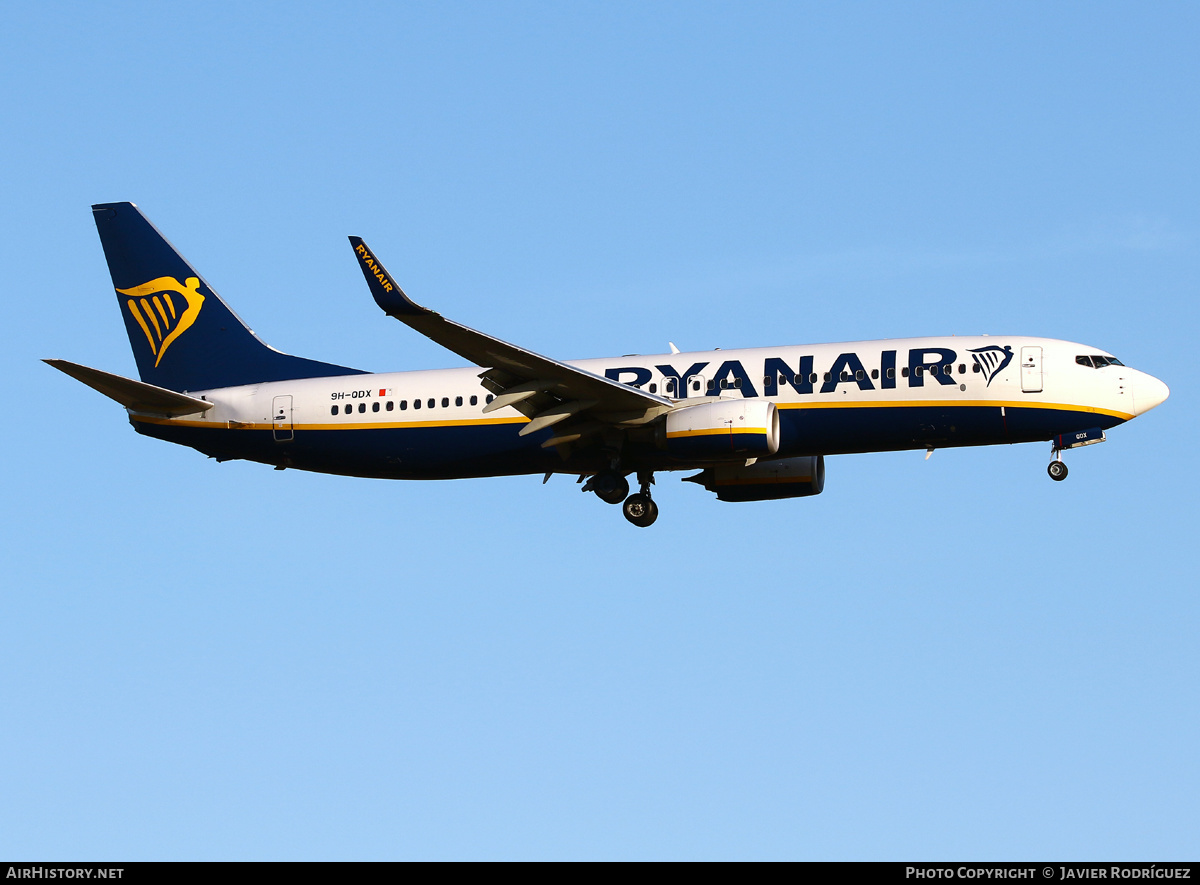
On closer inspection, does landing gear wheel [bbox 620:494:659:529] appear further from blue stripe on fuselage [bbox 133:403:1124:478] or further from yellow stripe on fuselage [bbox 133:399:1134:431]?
yellow stripe on fuselage [bbox 133:399:1134:431]

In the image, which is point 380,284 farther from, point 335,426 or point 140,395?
point 140,395

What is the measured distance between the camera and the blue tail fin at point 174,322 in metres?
47.3

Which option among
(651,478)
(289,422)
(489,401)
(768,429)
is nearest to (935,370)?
(768,429)

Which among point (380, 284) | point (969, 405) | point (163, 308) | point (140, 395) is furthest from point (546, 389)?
point (163, 308)

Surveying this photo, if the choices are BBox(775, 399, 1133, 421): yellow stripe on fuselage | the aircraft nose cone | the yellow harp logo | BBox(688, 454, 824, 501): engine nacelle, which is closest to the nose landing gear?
BBox(688, 454, 824, 501): engine nacelle

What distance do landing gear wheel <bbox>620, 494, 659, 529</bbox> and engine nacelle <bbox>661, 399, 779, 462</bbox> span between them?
11.1 ft

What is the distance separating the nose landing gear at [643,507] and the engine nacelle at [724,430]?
3.30 m

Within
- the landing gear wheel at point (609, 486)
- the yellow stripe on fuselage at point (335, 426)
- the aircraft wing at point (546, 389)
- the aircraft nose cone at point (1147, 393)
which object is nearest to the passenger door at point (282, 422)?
the yellow stripe on fuselage at point (335, 426)

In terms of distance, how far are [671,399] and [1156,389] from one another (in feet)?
41.8

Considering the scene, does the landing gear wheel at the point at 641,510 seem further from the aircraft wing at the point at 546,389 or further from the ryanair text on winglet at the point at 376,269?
the ryanair text on winglet at the point at 376,269

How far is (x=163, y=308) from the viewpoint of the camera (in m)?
48.5

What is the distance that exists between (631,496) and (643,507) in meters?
0.53

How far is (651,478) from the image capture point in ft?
144

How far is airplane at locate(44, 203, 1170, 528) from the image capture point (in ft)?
132
